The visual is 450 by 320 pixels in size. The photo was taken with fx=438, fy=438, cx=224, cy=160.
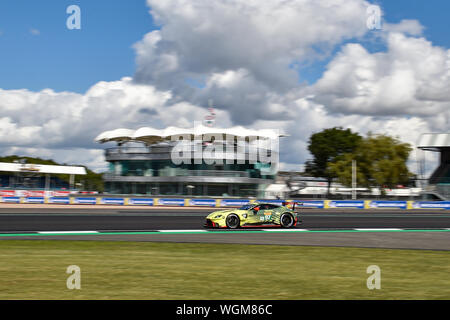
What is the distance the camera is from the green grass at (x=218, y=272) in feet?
21.0

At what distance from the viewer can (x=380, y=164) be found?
62906mm

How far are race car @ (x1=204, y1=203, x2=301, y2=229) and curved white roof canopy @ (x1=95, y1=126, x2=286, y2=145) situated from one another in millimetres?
45215

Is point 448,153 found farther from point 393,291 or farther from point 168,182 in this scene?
point 393,291

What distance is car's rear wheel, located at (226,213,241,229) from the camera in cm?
1844

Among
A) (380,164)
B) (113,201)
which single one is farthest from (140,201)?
(380,164)

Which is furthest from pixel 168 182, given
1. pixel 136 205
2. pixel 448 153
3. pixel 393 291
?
pixel 393 291

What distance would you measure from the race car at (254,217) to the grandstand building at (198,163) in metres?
43.6

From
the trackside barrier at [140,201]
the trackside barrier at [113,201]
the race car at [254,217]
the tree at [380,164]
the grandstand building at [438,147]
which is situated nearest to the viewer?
the race car at [254,217]

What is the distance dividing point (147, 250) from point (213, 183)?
51.6 meters

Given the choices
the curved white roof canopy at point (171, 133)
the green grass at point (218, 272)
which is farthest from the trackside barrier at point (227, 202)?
the green grass at point (218, 272)

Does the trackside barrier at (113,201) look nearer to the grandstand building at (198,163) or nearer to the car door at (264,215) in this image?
the grandstand building at (198,163)

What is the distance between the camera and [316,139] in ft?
250

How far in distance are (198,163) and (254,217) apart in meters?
45.2

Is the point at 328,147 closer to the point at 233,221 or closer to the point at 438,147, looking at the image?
the point at 438,147
